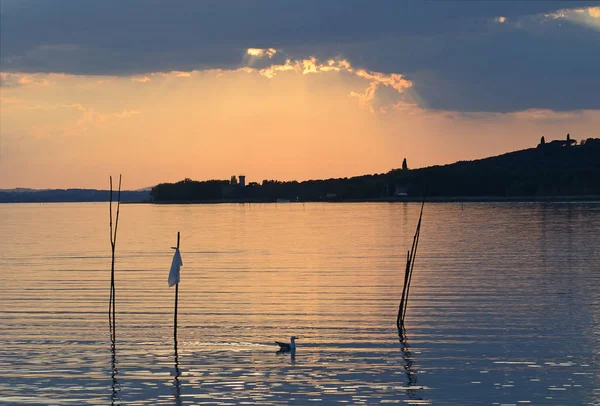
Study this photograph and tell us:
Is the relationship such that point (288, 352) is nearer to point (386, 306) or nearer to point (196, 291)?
point (386, 306)

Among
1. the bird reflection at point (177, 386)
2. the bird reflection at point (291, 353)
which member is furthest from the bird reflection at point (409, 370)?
the bird reflection at point (177, 386)

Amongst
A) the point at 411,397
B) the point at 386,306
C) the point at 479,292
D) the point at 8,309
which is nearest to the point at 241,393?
the point at 411,397

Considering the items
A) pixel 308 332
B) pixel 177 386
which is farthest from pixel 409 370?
pixel 308 332

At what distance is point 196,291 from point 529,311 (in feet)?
56.8

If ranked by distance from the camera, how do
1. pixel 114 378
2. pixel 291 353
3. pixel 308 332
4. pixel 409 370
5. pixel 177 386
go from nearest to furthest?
1. pixel 177 386
2. pixel 114 378
3. pixel 409 370
4. pixel 291 353
5. pixel 308 332

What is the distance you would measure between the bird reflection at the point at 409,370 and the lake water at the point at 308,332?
0.08m

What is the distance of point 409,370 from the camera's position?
25297 mm

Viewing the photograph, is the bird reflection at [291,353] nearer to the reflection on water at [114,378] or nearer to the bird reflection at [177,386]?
the bird reflection at [177,386]

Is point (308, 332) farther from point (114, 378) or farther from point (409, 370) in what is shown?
point (114, 378)

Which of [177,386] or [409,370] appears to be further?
[409,370]

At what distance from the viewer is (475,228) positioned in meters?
111

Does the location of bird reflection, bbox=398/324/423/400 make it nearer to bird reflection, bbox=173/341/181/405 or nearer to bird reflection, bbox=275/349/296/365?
bird reflection, bbox=275/349/296/365

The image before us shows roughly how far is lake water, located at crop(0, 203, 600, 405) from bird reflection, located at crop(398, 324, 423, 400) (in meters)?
0.08

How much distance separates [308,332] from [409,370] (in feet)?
23.8
